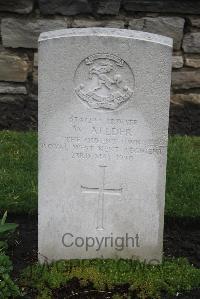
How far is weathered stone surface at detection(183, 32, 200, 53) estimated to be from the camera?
21.1 ft

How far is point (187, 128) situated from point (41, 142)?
289cm

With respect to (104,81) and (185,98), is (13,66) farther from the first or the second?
(104,81)

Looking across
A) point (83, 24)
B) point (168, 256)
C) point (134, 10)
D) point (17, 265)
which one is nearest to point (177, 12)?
point (134, 10)

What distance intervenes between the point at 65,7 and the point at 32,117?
112 centimetres

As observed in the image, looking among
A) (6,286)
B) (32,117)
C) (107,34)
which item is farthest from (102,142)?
(32,117)

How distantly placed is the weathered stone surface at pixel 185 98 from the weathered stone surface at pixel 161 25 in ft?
2.03

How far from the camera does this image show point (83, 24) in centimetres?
638

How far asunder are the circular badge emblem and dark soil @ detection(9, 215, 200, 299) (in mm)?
1071

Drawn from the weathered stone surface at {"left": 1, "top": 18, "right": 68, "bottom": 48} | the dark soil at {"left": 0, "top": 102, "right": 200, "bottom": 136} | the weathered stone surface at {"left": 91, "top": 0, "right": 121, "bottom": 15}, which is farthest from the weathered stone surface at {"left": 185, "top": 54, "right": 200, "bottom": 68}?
the weathered stone surface at {"left": 1, "top": 18, "right": 68, "bottom": 48}

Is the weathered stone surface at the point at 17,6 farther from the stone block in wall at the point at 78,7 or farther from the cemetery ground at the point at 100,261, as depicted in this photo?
the cemetery ground at the point at 100,261

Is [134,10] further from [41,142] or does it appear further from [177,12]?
[41,142]

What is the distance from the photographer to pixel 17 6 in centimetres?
630

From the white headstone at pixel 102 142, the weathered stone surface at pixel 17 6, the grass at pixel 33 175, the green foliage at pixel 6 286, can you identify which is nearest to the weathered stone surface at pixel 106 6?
the weathered stone surface at pixel 17 6

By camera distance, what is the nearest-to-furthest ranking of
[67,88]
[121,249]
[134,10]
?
[67,88] → [121,249] → [134,10]
